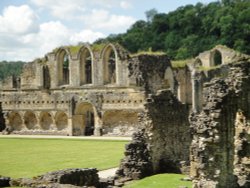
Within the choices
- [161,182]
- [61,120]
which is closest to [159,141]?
[161,182]

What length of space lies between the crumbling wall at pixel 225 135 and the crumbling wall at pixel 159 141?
5.20 metres

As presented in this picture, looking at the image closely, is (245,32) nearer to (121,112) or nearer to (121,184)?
(121,112)

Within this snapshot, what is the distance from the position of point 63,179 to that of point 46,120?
2902 centimetres

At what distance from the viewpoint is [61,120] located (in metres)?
43.8

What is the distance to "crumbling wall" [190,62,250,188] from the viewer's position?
1256cm

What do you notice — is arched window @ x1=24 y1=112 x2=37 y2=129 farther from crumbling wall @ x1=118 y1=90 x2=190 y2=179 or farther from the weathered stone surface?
the weathered stone surface

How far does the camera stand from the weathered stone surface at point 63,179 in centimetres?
1538

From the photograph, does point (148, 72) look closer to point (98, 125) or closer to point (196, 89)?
point (196, 89)

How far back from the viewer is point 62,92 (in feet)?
144

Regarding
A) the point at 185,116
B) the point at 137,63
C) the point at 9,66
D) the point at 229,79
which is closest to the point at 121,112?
the point at 137,63

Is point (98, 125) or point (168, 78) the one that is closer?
point (98, 125)

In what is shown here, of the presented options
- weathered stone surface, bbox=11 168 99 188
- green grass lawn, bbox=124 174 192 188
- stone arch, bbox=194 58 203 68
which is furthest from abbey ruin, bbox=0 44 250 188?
weathered stone surface, bbox=11 168 99 188

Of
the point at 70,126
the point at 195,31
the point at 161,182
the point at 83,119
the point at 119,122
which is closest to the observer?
the point at 161,182

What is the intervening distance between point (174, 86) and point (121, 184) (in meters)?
26.4
